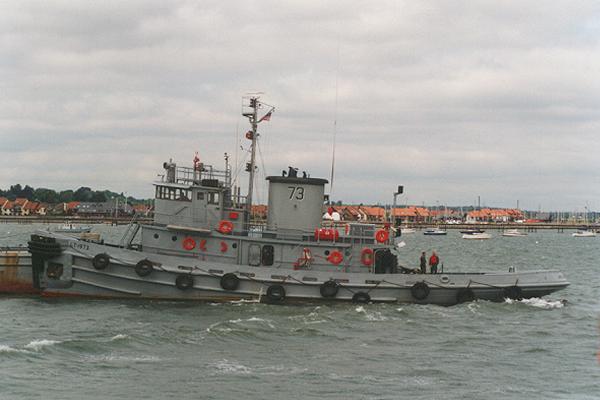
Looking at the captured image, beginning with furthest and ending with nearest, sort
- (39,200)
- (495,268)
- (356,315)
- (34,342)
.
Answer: (39,200)
(495,268)
(356,315)
(34,342)

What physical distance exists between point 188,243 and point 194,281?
1.47m

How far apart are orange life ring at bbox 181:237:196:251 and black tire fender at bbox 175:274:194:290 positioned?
1139mm

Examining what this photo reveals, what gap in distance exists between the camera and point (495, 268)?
56.8m

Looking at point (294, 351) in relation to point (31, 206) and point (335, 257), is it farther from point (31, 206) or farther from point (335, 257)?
point (31, 206)

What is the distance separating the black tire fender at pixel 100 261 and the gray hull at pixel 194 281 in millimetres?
89

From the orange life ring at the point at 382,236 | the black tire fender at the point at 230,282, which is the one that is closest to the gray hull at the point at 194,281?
the black tire fender at the point at 230,282

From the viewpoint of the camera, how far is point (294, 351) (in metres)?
21.1

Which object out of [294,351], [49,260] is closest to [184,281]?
[49,260]

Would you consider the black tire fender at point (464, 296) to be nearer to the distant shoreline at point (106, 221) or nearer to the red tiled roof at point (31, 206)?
the distant shoreline at point (106, 221)

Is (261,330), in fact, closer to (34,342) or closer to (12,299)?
(34,342)

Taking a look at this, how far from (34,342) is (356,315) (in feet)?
35.0

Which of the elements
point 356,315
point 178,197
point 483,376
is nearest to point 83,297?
point 178,197

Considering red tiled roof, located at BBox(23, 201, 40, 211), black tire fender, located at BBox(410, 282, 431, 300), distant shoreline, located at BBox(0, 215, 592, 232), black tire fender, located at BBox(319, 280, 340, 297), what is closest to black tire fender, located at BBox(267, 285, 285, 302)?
black tire fender, located at BBox(319, 280, 340, 297)

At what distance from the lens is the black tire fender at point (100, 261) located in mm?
27516
